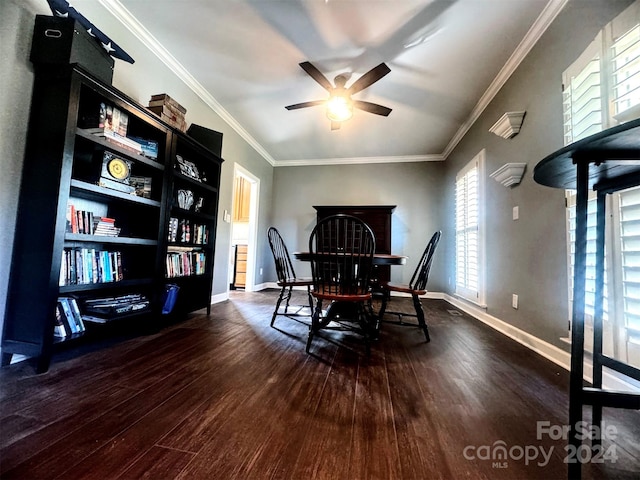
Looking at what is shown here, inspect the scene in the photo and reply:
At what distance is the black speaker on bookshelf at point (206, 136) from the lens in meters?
2.57

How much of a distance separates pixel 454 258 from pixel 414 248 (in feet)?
2.75

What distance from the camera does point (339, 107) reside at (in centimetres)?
268

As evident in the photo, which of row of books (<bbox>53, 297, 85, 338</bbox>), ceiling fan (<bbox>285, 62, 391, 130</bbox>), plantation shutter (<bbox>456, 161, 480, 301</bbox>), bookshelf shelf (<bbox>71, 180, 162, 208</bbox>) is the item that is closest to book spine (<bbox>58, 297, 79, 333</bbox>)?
Result: row of books (<bbox>53, 297, 85, 338</bbox>)

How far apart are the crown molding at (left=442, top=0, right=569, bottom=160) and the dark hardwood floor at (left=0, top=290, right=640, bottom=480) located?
2.41 metres

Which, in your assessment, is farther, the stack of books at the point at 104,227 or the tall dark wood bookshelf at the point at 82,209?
the stack of books at the point at 104,227

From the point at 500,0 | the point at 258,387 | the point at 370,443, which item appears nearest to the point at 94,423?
the point at 258,387

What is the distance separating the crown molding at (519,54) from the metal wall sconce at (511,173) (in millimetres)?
965

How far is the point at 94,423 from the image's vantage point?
3.03 ft

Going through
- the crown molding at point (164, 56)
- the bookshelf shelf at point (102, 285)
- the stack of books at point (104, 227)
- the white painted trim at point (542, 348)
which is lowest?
the white painted trim at point (542, 348)

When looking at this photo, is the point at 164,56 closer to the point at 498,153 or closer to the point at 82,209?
the point at 82,209

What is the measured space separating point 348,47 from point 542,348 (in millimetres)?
2882

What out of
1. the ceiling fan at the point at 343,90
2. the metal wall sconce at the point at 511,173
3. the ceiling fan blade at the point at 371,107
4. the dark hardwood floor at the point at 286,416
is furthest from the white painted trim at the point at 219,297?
the metal wall sconce at the point at 511,173

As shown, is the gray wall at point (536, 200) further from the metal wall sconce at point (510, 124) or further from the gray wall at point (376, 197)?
the gray wall at point (376, 197)

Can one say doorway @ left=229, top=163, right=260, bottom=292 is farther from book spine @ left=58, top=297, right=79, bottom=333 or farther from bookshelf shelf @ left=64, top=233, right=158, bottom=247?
book spine @ left=58, top=297, right=79, bottom=333
